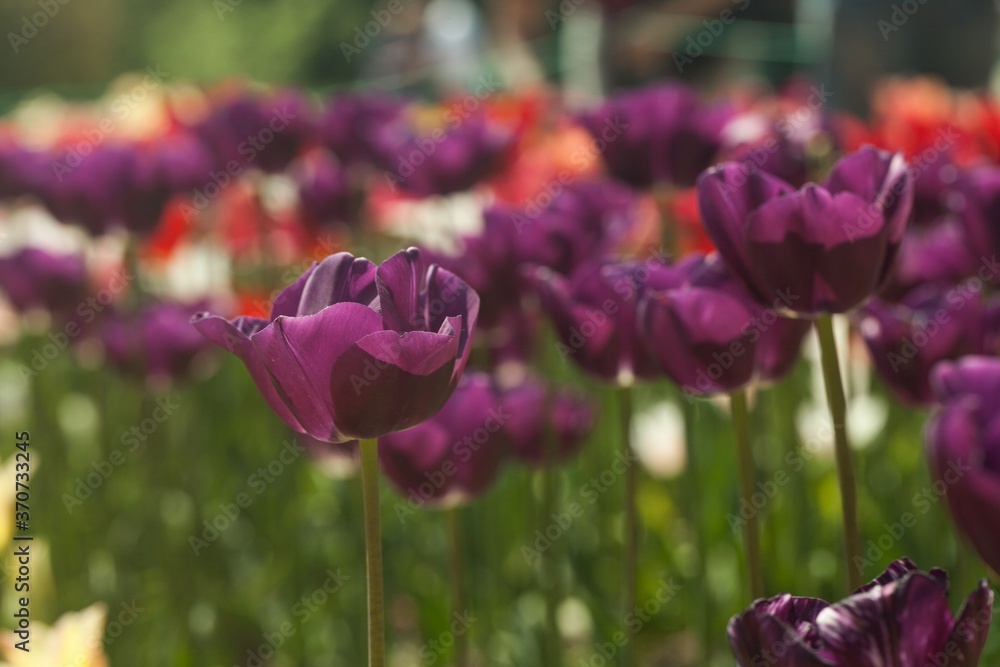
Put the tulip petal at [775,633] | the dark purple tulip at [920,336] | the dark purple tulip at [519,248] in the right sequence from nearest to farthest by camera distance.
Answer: the tulip petal at [775,633] < the dark purple tulip at [920,336] < the dark purple tulip at [519,248]

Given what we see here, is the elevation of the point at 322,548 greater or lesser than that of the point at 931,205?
lesser

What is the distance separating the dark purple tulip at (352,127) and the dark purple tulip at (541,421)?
1.55 ft

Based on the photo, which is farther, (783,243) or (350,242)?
(350,242)

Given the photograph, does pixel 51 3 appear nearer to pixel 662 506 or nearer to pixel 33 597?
pixel 33 597

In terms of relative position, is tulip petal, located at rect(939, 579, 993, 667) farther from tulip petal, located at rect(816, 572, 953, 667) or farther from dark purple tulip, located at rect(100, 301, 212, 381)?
dark purple tulip, located at rect(100, 301, 212, 381)

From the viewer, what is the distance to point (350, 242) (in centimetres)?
174

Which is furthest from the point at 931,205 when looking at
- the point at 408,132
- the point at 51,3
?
the point at 51,3

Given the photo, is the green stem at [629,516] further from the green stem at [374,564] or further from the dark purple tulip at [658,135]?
the dark purple tulip at [658,135]

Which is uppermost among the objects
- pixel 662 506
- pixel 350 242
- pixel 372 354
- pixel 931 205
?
pixel 372 354

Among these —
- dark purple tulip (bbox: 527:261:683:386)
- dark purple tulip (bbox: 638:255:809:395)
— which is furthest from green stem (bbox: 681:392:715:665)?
dark purple tulip (bbox: 638:255:809:395)


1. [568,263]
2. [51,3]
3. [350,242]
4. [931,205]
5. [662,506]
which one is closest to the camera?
[568,263]

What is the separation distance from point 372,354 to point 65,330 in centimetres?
101

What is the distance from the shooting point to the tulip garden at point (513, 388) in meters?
0.51

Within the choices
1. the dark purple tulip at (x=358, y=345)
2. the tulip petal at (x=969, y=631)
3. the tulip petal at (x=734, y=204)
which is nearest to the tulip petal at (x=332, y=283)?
the dark purple tulip at (x=358, y=345)
